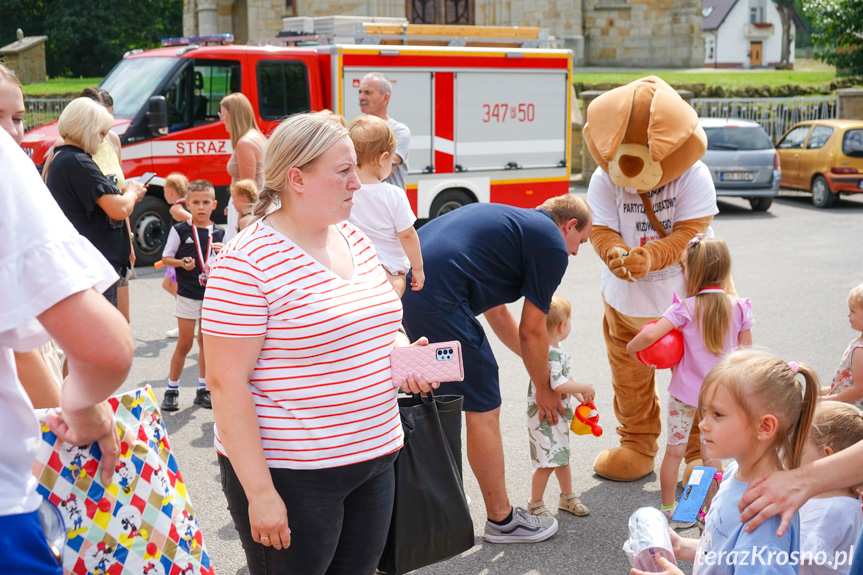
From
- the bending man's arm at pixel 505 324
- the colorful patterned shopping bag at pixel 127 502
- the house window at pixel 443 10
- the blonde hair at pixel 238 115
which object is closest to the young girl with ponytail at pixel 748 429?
the colorful patterned shopping bag at pixel 127 502

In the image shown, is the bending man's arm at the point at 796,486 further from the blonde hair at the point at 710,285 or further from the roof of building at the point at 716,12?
the roof of building at the point at 716,12

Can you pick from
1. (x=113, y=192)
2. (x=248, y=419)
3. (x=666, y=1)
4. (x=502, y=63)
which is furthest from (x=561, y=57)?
(x=666, y=1)

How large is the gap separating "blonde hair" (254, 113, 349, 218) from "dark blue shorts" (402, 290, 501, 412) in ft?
4.76

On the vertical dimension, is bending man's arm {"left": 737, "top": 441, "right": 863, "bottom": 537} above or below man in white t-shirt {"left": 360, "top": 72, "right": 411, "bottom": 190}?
below

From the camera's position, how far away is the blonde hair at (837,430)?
2.97m

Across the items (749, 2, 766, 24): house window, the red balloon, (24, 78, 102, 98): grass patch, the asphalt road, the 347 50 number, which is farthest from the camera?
(749, 2, 766, 24): house window

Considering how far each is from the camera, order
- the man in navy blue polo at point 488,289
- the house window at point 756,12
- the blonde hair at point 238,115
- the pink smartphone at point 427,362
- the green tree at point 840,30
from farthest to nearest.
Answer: the house window at point 756,12
the green tree at point 840,30
the blonde hair at point 238,115
the man in navy blue polo at point 488,289
the pink smartphone at point 427,362

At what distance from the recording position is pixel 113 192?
5.26 meters

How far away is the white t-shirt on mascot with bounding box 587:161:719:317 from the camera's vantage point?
4930 mm

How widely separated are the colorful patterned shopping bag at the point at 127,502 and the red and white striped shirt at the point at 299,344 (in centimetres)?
29

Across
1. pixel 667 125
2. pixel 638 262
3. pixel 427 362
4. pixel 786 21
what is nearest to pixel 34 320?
pixel 427 362

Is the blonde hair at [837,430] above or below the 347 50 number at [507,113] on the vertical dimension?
below

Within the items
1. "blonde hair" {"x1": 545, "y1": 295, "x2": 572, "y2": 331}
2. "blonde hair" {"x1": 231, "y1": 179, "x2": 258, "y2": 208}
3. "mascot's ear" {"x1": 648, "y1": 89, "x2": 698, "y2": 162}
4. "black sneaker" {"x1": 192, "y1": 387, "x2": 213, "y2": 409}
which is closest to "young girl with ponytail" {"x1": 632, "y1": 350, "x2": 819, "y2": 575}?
"blonde hair" {"x1": 545, "y1": 295, "x2": 572, "y2": 331}

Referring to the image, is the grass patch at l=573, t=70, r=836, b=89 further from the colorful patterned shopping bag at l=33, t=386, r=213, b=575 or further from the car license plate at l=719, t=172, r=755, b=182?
the colorful patterned shopping bag at l=33, t=386, r=213, b=575
